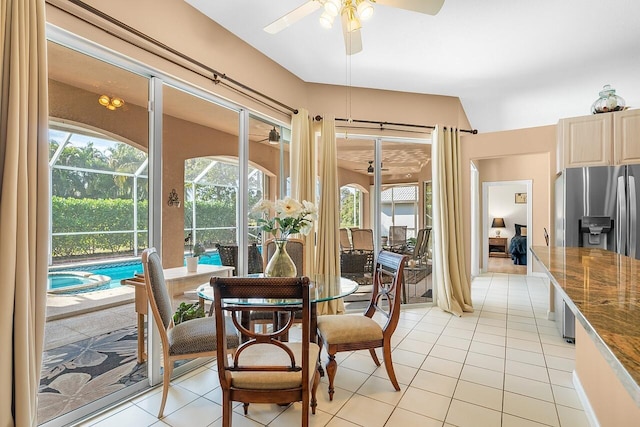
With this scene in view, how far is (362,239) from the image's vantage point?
446cm

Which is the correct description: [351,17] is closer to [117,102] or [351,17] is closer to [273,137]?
[117,102]

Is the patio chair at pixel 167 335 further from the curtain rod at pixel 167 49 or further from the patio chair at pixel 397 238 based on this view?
the patio chair at pixel 397 238

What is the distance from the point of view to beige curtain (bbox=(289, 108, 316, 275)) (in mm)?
3699

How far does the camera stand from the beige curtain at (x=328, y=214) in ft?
12.5

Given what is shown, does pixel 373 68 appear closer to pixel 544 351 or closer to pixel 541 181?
pixel 544 351

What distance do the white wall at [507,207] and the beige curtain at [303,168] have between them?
21.9 feet

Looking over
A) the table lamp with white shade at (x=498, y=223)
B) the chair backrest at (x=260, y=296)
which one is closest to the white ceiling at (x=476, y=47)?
the chair backrest at (x=260, y=296)

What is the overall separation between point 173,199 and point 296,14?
175 centimetres

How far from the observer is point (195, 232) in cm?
295

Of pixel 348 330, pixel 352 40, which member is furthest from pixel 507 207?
pixel 348 330

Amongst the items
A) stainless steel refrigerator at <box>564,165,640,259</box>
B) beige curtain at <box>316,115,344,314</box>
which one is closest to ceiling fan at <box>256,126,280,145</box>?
beige curtain at <box>316,115,344,314</box>

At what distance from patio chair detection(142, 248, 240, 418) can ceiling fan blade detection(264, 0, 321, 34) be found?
174cm

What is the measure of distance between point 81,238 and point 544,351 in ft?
13.3

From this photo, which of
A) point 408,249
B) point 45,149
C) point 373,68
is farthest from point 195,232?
point 408,249
